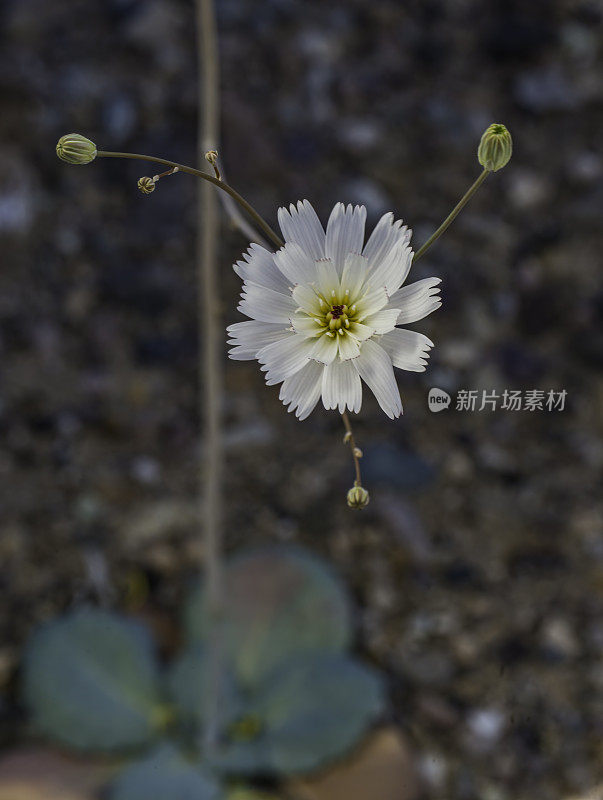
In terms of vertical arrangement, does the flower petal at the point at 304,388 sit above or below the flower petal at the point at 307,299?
below

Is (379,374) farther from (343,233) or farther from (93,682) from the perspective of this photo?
(93,682)

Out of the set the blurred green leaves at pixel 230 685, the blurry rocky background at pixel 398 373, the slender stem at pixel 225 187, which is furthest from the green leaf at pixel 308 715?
the slender stem at pixel 225 187

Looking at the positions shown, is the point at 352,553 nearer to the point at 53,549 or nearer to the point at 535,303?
the point at 53,549

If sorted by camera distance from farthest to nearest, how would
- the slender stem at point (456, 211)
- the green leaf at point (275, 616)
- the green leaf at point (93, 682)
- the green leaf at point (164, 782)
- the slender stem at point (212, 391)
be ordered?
the green leaf at point (275, 616) → the green leaf at point (93, 682) → the green leaf at point (164, 782) → the slender stem at point (212, 391) → the slender stem at point (456, 211)

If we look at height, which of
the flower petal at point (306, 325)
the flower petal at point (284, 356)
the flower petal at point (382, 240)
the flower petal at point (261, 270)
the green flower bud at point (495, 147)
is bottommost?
the flower petal at point (284, 356)

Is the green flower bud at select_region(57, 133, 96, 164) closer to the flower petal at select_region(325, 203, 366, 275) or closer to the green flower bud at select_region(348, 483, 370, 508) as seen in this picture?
the flower petal at select_region(325, 203, 366, 275)

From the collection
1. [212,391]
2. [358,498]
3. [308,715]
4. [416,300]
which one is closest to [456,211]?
[416,300]

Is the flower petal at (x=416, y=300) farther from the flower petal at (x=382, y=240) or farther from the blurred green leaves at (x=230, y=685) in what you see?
the blurred green leaves at (x=230, y=685)
